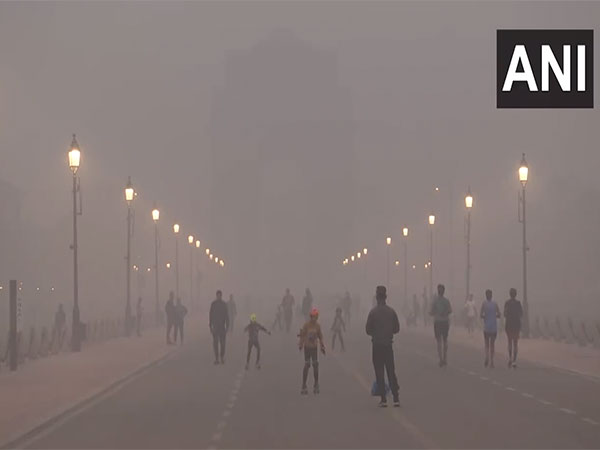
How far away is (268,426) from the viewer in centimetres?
1973

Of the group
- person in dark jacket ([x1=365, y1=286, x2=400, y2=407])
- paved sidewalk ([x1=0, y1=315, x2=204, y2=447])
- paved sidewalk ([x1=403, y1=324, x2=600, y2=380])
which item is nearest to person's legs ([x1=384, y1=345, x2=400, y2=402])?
person in dark jacket ([x1=365, y1=286, x2=400, y2=407])

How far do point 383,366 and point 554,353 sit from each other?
1840 cm

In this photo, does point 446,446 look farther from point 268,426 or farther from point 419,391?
point 419,391

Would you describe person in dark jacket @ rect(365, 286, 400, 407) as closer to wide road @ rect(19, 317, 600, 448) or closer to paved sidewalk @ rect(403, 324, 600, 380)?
wide road @ rect(19, 317, 600, 448)

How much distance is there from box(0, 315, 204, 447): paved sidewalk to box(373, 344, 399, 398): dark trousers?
220 inches

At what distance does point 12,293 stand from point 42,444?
15.4m

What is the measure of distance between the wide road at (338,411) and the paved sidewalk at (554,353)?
89 cm

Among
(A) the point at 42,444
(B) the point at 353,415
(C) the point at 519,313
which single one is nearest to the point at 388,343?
(B) the point at 353,415

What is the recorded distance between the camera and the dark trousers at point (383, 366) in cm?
2341

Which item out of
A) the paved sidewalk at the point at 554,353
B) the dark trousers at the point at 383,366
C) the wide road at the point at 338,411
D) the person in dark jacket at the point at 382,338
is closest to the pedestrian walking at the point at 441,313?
the wide road at the point at 338,411

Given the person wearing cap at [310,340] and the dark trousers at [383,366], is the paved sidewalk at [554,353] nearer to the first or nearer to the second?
the person wearing cap at [310,340]

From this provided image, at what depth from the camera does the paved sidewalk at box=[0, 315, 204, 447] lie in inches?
816

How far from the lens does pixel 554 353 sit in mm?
40719

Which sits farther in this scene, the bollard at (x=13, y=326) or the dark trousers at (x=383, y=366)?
the bollard at (x=13, y=326)
